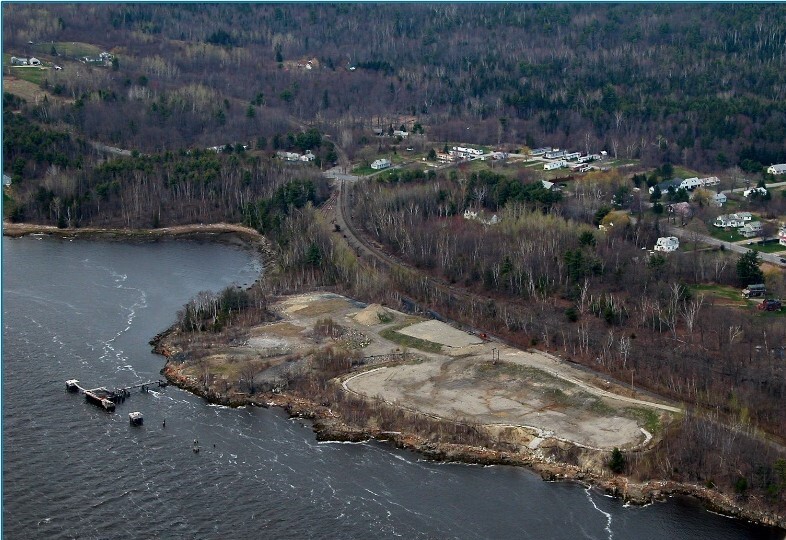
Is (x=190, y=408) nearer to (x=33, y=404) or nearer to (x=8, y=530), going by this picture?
(x=33, y=404)

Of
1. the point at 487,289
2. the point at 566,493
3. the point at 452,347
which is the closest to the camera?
the point at 566,493

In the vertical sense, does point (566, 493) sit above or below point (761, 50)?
below

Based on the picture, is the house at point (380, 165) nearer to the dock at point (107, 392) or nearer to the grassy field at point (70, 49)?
the grassy field at point (70, 49)

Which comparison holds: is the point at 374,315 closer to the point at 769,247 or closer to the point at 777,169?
the point at 769,247

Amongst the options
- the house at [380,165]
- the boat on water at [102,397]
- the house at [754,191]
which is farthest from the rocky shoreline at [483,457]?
the house at [380,165]

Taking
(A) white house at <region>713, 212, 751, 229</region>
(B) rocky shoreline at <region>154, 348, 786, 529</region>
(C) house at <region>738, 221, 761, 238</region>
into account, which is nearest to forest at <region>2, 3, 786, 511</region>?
(B) rocky shoreline at <region>154, 348, 786, 529</region>

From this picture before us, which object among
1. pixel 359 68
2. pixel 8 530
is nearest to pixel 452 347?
pixel 8 530

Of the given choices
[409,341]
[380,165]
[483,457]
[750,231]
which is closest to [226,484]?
[483,457]

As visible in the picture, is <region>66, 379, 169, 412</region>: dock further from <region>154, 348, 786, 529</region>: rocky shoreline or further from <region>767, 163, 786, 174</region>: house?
<region>767, 163, 786, 174</region>: house
